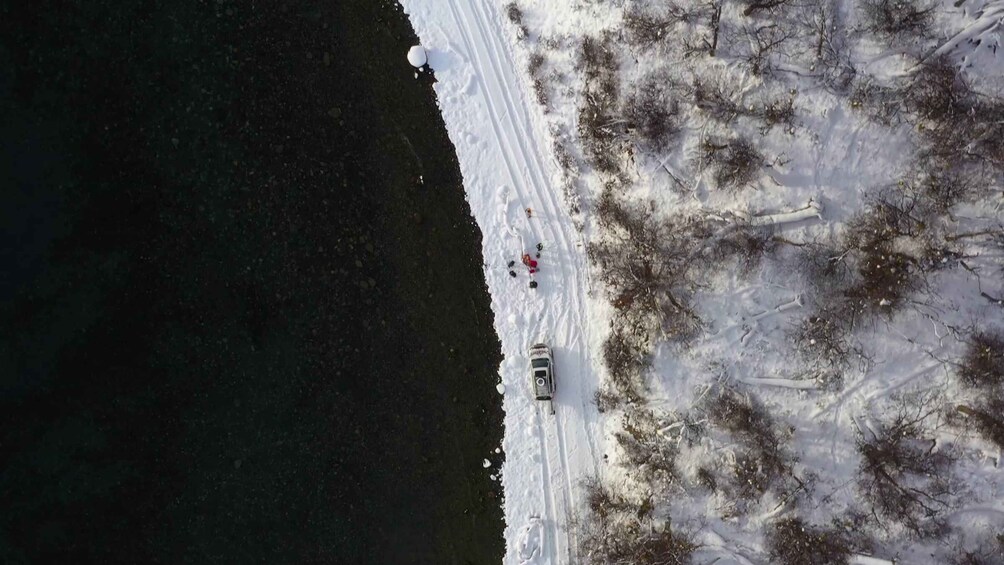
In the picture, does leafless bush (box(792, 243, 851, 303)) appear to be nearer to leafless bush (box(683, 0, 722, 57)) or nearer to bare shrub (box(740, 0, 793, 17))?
leafless bush (box(683, 0, 722, 57))

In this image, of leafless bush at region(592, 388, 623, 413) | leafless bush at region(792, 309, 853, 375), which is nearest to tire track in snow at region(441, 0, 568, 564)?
leafless bush at region(592, 388, 623, 413)

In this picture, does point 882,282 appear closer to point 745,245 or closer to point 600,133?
point 745,245

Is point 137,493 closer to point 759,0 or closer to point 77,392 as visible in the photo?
point 77,392

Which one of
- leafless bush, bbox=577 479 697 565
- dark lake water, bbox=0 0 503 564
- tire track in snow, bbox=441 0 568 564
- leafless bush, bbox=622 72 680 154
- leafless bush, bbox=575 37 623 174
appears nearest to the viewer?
leafless bush, bbox=622 72 680 154

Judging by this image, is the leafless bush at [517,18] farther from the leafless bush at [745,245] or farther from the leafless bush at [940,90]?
the leafless bush at [940,90]

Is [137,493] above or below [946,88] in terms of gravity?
below

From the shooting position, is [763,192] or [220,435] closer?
[763,192]

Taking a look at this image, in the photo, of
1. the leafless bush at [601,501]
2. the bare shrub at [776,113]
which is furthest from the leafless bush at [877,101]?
the leafless bush at [601,501]

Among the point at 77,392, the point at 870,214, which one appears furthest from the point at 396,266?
the point at 870,214
